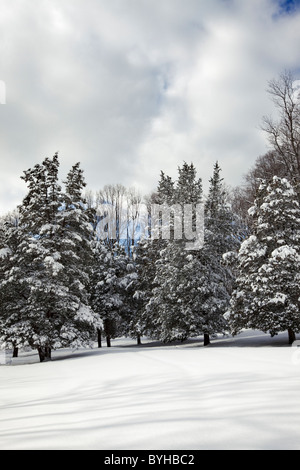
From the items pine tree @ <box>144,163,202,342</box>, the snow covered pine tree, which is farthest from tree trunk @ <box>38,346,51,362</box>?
pine tree @ <box>144,163,202,342</box>

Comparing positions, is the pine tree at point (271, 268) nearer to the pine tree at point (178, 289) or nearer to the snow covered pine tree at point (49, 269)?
the pine tree at point (178, 289)

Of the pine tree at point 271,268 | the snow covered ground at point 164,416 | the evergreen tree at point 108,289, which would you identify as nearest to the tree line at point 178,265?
the pine tree at point 271,268

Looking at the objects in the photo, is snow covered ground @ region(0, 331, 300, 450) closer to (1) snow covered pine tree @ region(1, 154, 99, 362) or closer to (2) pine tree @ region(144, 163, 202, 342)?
(1) snow covered pine tree @ region(1, 154, 99, 362)

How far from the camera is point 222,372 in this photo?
6582mm

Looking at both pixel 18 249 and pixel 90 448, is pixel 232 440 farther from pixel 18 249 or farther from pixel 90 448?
pixel 18 249

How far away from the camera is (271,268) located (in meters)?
14.6

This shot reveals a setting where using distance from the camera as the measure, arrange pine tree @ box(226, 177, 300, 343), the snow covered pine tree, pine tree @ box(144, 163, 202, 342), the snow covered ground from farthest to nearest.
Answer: pine tree @ box(144, 163, 202, 342)
the snow covered pine tree
pine tree @ box(226, 177, 300, 343)
the snow covered ground

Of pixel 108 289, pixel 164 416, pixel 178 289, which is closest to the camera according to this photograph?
pixel 164 416

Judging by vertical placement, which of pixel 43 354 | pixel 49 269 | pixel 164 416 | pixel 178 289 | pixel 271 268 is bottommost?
pixel 43 354

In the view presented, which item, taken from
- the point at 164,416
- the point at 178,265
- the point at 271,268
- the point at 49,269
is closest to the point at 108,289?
the point at 178,265

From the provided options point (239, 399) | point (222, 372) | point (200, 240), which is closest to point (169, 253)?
point (200, 240)

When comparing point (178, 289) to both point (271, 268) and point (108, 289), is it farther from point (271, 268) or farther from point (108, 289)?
point (108, 289)

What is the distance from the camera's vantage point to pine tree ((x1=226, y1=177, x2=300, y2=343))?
1464cm
